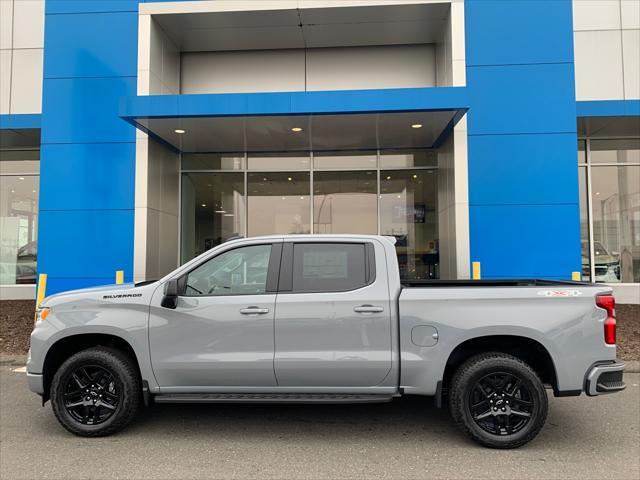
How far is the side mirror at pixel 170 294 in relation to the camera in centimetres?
438

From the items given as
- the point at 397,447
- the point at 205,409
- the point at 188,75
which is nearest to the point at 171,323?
the point at 205,409

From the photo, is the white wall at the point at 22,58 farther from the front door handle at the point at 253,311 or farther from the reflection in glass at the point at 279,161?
the front door handle at the point at 253,311

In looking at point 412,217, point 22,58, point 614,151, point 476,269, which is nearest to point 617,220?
point 614,151

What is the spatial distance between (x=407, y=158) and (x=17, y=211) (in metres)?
11.7

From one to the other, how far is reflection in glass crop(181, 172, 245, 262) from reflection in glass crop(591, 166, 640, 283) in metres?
9.75

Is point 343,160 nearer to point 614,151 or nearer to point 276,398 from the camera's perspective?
point 614,151

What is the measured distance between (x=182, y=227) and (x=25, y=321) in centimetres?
420

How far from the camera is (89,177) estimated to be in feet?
34.0

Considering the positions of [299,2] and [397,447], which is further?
[299,2]

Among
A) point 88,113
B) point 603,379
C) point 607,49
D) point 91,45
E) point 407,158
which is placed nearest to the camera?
point 603,379

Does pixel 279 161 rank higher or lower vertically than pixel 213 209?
higher

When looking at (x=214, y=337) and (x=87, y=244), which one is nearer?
(x=214, y=337)

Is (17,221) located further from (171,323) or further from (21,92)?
(171,323)

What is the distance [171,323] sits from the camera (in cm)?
445
